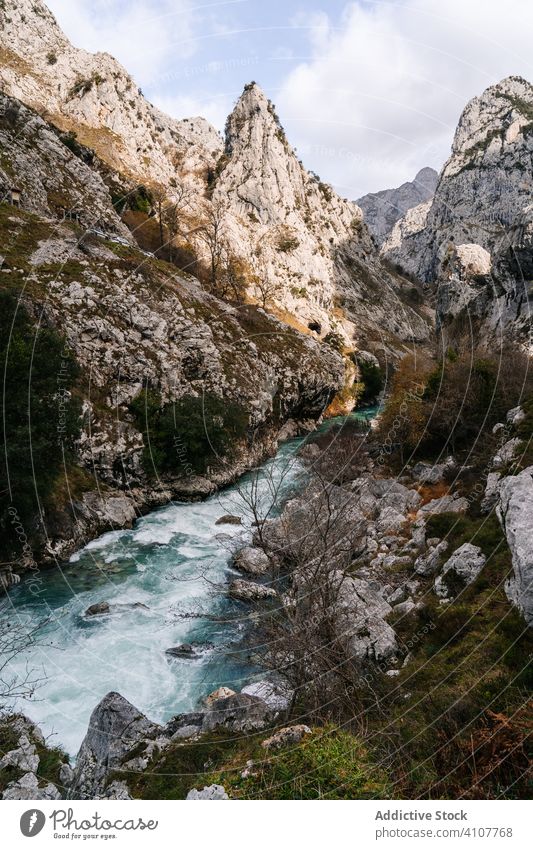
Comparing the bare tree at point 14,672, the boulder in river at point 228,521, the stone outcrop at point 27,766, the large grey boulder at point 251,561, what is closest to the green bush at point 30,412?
the bare tree at point 14,672

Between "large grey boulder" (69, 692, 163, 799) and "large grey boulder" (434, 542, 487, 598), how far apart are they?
833 cm

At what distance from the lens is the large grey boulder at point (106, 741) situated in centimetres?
823

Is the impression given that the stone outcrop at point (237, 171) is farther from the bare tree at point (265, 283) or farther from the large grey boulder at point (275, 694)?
the large grey boulder at point (275, 694)

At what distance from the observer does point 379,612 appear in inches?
516

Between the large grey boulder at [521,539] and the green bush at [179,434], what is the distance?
20.7m

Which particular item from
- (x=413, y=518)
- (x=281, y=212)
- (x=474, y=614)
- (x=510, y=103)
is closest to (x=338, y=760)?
(x=474, y=614)

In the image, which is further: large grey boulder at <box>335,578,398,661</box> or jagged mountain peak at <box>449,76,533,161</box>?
jagged mountain peak at <box>449,76,533,161</box>

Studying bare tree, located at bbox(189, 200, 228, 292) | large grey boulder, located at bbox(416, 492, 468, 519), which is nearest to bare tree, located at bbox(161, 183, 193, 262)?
bare tree, located at bbox(189, 200, 228, 292)

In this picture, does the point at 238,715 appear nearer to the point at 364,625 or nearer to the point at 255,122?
the point at 364,625

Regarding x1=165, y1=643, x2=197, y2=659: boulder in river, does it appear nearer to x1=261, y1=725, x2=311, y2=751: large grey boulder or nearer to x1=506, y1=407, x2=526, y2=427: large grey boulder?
x1=261, y1=725, x2=311, y2=751: large grey boulder

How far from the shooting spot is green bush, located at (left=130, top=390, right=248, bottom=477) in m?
29.2

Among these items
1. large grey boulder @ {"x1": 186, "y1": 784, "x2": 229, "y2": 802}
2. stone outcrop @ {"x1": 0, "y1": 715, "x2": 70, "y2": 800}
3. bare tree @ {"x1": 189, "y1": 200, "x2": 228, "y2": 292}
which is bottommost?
stone outcrop @ {"x1": 0, "y1": 715, "x2": 70, "y2": 800}

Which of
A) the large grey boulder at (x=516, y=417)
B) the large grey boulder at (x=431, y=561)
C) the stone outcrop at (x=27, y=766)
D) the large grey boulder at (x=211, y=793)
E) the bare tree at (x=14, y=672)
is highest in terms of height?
the large grey boulder at (x=516, y=417)

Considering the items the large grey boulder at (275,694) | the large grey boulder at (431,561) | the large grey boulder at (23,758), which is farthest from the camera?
the large grey boulder at (431,561)
